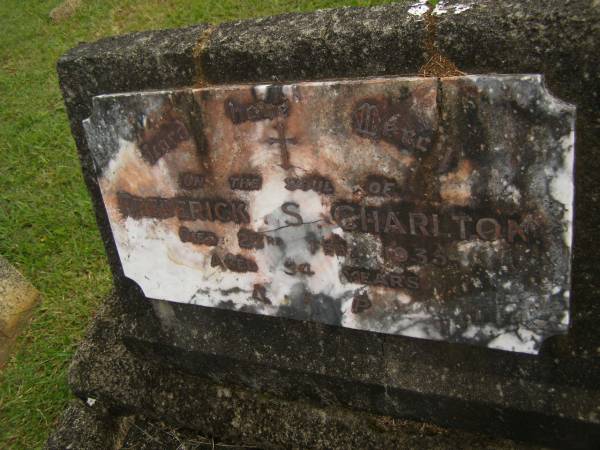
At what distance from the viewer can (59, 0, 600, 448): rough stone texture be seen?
1.05m

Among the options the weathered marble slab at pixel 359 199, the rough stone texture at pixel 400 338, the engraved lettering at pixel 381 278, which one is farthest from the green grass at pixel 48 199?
the engraved lettering at pixel 381 278

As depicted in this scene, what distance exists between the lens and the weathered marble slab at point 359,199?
1.08 meters

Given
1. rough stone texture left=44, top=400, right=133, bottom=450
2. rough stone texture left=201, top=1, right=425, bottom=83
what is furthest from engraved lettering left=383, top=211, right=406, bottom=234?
rough stone texture left=44, top=400, right=133, bottom=450

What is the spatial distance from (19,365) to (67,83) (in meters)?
1.46

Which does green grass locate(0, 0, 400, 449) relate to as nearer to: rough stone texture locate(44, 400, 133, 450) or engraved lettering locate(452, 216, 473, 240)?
rough stone texture locate(44, 400, 133, 450)

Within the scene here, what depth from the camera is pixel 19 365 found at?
→ 94.9 inches

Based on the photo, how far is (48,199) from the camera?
3.39 meters

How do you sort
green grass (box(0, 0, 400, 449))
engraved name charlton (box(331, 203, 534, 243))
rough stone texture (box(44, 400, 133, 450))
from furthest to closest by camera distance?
1. green grass (box(0, 0, 400, 449))
2. rough stone texture (box(44, 400, 133, 450))
3. engraved name charlton (box(331, 203, 534, 243))

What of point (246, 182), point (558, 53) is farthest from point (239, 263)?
point (558, 53)

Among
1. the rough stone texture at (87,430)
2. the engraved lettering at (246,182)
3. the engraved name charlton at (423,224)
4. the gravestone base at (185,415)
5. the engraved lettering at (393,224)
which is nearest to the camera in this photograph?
the engraved name charlton at (423,224)

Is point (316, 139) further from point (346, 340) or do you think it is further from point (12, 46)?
point (12, 46)

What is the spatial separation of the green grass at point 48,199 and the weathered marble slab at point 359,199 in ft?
3.62

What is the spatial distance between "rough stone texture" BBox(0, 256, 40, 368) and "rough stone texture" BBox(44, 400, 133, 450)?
79 centimetres

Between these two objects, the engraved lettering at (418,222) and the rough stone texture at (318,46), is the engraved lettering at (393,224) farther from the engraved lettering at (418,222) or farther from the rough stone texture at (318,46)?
the rough stone texture at (318,46)
